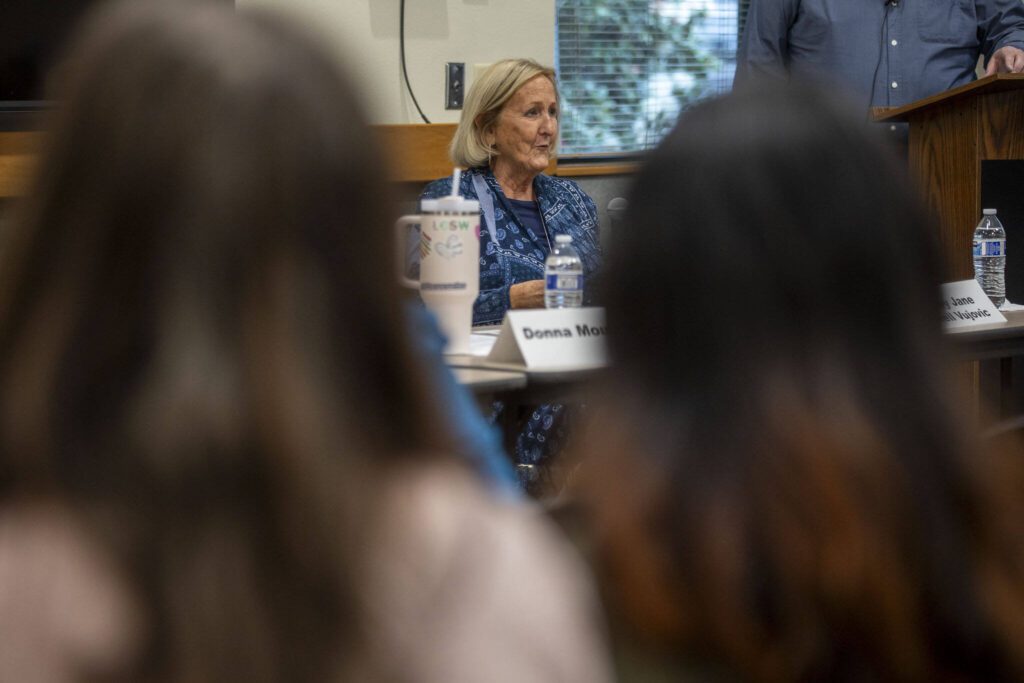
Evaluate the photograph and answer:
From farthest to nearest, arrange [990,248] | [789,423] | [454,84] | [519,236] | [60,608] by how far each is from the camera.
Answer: [454,84] < [519,236] < [990,248] < [789,423] < [60,608]

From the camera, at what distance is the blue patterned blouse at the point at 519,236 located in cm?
295

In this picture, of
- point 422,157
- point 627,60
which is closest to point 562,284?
point 422,157

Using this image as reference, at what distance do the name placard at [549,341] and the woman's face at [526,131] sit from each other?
1.48 m

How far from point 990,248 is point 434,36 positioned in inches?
83.1

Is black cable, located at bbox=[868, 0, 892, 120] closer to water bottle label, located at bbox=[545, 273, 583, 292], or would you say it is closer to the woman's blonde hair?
the woman's blonde hair

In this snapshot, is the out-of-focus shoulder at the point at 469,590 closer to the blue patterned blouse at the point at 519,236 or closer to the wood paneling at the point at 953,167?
the blue patterned blouse at the point at 519,236

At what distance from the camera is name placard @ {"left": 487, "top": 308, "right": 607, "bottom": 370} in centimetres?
188

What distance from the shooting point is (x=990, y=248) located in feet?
9.72

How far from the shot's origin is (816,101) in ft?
2.63

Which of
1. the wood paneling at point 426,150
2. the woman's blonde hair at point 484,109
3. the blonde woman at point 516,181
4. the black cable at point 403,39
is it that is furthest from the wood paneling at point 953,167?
the black cable at point 403,39

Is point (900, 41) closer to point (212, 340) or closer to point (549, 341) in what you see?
point (549, 341)

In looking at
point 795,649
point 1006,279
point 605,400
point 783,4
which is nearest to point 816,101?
point 605,400

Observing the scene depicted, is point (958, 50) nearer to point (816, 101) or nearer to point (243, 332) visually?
point (816, 101)

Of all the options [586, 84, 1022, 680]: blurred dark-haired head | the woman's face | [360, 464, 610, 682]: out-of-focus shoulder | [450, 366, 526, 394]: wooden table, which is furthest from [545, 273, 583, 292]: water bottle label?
[360, 464, 610, 682]: out-of-focus shoulder
